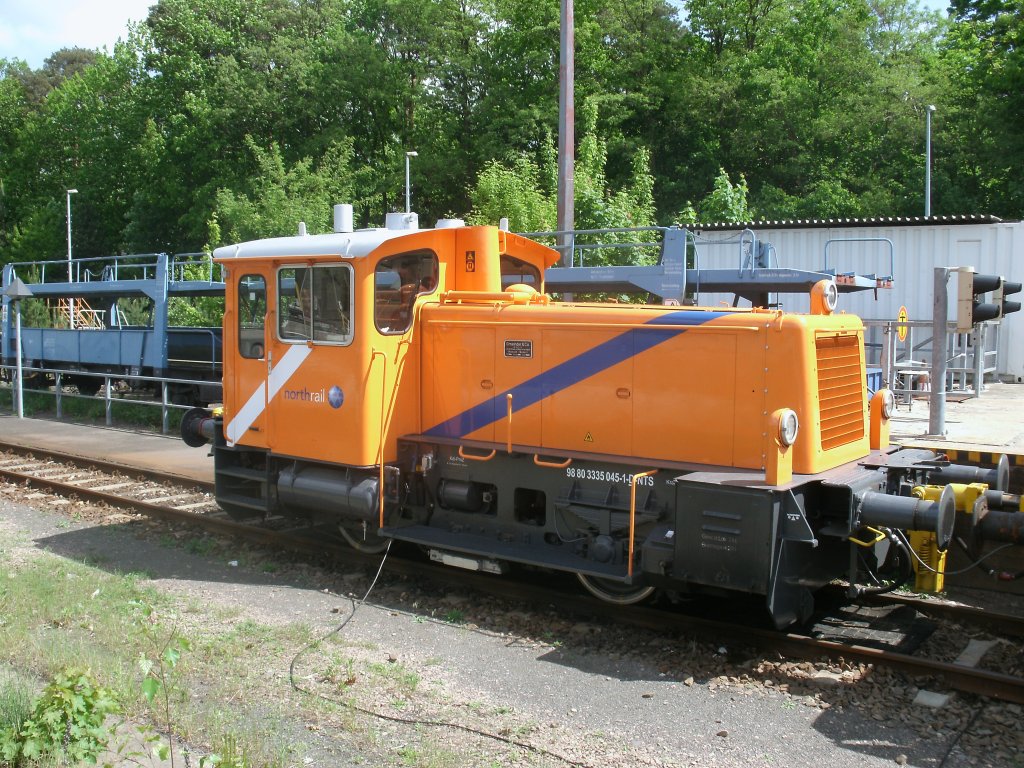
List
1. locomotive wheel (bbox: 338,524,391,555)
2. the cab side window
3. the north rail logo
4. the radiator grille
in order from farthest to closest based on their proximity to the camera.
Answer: the cab side window < locomotive wheel (bbox: 338,524,391,555) < the north rail logo < the radiator grille

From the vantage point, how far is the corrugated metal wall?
18469 millimetres

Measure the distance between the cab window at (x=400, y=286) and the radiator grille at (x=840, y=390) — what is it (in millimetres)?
3379

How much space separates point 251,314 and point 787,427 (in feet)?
16.5

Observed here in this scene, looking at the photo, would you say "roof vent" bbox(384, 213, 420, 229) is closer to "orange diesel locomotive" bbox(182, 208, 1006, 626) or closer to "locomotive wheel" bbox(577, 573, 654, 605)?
"orange diesel locomotive" bbox(182, 208, 1006, 626)

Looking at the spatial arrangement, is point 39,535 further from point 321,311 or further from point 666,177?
point 666,177

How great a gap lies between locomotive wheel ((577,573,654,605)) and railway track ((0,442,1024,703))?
0.07 m

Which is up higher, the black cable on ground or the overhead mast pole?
the overhead mast pole

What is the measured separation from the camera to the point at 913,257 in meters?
19.1

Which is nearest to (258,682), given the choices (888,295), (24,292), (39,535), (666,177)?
(39,535)

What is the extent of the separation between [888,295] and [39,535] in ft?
55.5

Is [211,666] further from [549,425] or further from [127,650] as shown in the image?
[549,425]

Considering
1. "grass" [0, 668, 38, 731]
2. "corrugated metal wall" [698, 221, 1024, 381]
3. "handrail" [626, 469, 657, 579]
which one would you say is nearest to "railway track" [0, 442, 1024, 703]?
"handrail" [626, 469, 657, 579]

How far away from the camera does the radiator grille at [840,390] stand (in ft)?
21.3

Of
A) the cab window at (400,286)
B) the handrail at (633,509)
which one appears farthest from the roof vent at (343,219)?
the handrail at (633,509)
